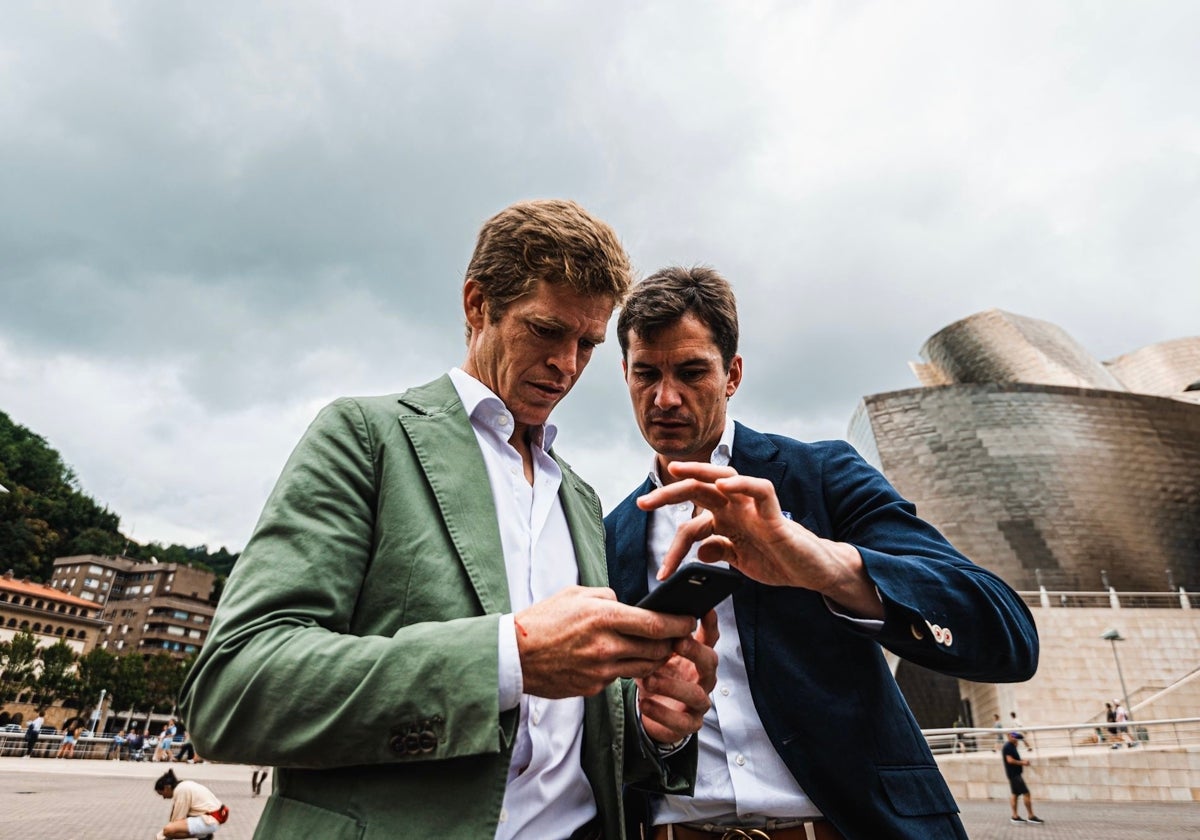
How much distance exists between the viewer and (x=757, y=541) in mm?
1570

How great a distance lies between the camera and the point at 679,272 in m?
2.71

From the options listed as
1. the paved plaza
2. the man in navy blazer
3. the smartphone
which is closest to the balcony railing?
the paved plaza

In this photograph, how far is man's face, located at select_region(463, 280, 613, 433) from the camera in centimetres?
186

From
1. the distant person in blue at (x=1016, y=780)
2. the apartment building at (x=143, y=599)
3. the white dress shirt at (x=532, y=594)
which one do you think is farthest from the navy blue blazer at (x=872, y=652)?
the apartment building at (x=143, y=599)

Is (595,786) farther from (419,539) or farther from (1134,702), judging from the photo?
(1134,702)

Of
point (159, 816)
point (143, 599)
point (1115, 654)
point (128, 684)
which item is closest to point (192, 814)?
point (159, 816)

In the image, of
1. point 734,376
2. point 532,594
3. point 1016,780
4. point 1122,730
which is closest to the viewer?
point 532,594

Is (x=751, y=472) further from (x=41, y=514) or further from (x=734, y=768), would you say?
(x=41, y=514)

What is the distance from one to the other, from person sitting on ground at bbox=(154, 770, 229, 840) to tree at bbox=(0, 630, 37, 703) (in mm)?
50694

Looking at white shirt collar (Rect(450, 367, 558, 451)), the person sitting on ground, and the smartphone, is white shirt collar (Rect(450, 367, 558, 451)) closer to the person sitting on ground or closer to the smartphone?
the smartphone

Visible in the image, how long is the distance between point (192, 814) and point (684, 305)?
6.82 meters

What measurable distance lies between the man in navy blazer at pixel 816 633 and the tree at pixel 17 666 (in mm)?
57237

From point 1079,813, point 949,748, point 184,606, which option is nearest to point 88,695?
point 184,606

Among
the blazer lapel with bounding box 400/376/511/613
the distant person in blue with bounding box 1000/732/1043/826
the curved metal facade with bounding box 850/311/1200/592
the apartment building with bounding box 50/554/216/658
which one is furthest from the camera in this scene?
the apartment building with bounding box 50/554/216/658
